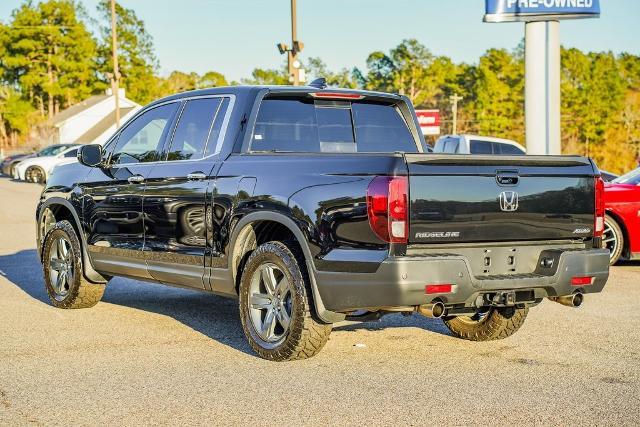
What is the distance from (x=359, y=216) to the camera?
5969 mm

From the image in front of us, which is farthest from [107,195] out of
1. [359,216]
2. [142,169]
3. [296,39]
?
[296,39]

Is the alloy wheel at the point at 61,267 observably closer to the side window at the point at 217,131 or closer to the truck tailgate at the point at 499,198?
the side window at the point at 217,131

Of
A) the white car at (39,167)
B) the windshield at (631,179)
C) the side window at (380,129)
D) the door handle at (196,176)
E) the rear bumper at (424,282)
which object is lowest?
the white car at (39,167)

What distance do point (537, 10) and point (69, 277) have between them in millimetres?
15969

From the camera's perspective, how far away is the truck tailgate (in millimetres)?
5938

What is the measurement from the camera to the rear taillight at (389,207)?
5.84 meters

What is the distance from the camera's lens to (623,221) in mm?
12297

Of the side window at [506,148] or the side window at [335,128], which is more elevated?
the side window at [335,128]

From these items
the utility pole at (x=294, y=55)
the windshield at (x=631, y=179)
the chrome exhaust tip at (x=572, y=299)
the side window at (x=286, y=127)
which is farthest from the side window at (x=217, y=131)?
the utility pole at (x=294, y=55)

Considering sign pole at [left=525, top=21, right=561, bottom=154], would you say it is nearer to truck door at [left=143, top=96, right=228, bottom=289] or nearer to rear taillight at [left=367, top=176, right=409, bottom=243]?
truck door at [left=143, top=96, right=228, bottom=289]

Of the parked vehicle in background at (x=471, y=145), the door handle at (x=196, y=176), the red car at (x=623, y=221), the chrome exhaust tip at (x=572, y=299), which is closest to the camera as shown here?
the chrome exhaust tip at (x=572, y=299)

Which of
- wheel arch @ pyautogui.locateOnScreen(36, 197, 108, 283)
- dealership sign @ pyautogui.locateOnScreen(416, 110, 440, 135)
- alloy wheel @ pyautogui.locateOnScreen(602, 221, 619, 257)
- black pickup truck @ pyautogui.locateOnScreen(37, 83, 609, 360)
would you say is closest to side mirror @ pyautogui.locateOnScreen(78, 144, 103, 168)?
black pickup truck @ pyautogui.locateOnScreen(37, 83, 609, 360)

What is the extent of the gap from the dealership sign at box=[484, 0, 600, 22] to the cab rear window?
15.3 m

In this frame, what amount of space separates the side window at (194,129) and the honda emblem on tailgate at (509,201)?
2.44 m
